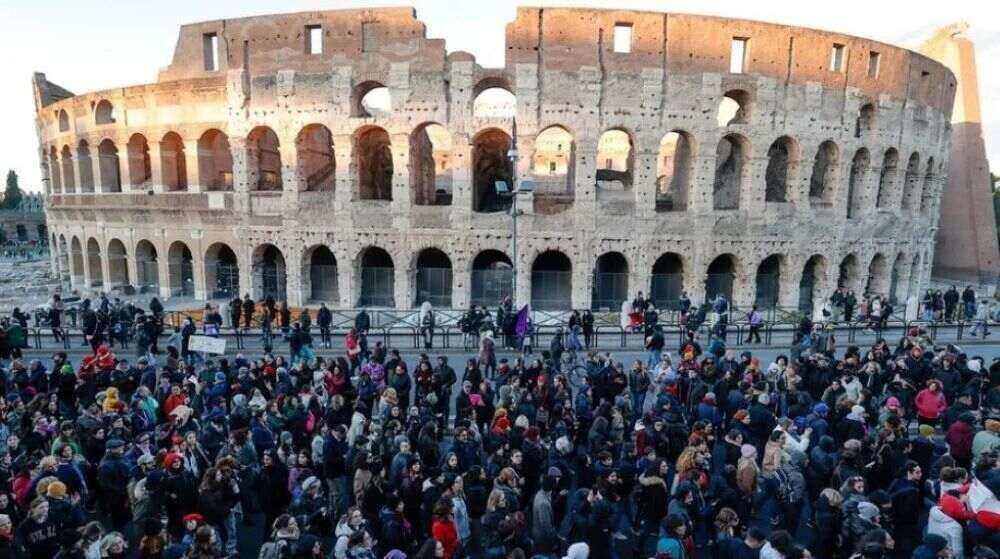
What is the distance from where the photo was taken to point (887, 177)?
2934 cm

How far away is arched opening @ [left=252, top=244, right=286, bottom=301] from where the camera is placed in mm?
27172

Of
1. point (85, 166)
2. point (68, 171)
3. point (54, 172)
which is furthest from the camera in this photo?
point (54, 172)

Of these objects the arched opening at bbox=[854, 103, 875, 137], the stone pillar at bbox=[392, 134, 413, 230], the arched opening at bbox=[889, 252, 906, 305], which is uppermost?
the arched opening at bbox=[854, 103, 875, 137]

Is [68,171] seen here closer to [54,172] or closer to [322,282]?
[54,172]

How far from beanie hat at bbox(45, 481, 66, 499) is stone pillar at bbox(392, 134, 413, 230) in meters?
19.3

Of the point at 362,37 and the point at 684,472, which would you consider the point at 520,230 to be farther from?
the point at 684,472

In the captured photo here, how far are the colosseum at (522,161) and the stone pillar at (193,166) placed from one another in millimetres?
125

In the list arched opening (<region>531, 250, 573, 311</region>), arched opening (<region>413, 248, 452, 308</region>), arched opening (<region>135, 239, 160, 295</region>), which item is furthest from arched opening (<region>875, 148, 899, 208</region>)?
arched opening (<region>135, 239, 160, 295</region>)

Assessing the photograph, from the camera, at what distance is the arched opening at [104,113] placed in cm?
2975

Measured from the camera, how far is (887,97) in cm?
2764

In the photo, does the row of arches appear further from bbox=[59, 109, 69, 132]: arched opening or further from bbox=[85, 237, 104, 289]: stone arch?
bbox=[59, 109, 69, 132]: arched opening

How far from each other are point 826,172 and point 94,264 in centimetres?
3793

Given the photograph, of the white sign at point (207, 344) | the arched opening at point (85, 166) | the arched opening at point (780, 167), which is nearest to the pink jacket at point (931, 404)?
the white sign at point (207, 344)

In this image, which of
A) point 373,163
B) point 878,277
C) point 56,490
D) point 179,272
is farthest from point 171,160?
point 878,277
